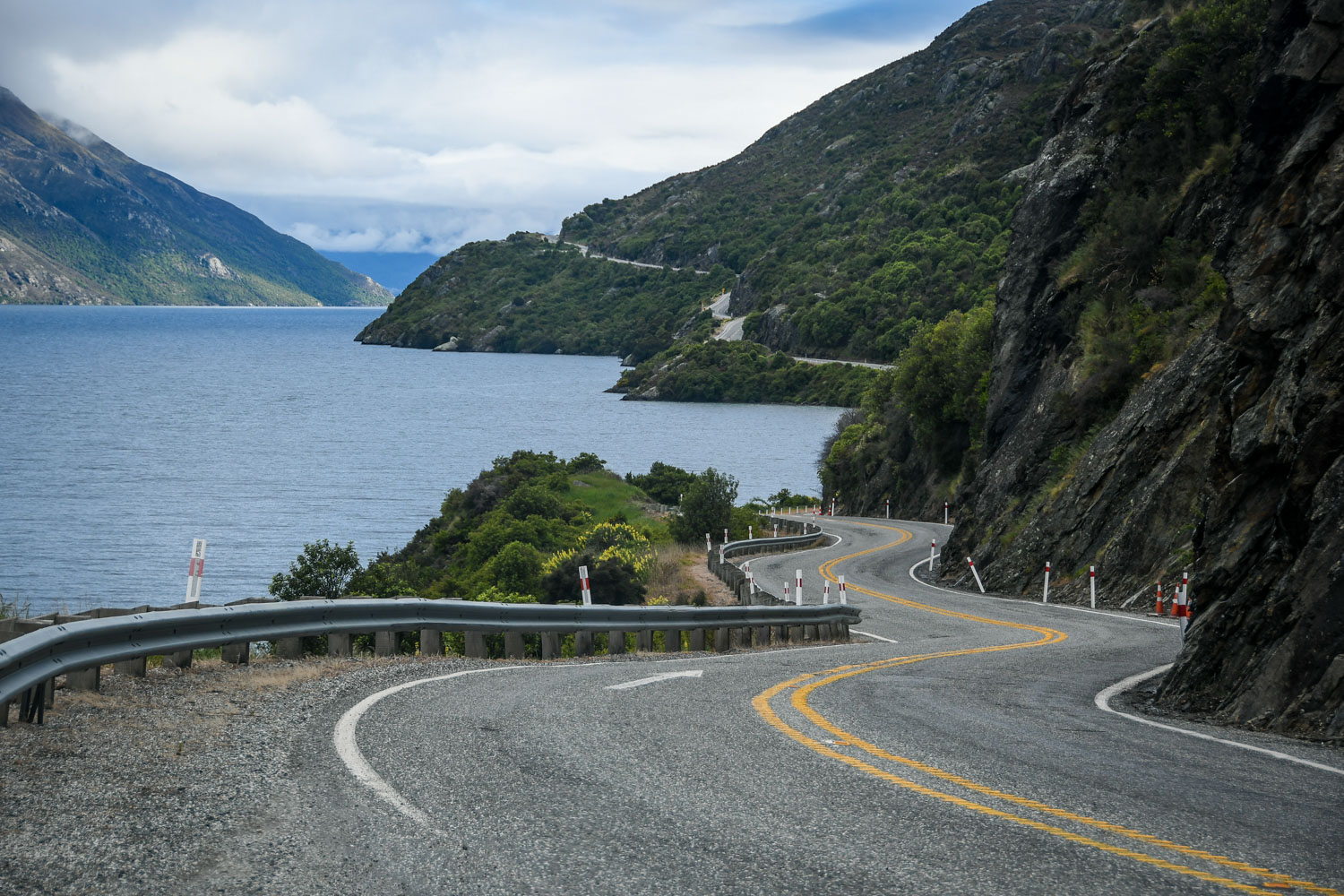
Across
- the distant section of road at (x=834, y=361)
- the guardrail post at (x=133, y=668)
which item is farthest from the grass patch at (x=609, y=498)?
the distant section of road at (x=834, y=361)

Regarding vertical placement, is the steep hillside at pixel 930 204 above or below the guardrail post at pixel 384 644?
above

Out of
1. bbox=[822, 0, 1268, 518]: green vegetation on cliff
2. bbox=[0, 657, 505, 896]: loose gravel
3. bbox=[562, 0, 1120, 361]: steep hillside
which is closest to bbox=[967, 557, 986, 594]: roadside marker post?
bbox=[822, 0, 1268, 518]: green vegetation on cliff

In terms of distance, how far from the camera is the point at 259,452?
94562 mm

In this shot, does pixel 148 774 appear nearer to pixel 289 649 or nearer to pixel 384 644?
pixel 289 649

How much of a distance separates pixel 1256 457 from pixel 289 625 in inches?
402

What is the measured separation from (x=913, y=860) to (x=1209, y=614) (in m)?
8.12

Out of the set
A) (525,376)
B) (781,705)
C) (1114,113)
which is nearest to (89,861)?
(781,705)

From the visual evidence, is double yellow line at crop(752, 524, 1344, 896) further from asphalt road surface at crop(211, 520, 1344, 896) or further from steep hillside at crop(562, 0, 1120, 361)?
steep hillside at crop(562, 0, 1120, 361)

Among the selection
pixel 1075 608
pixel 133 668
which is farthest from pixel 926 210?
pixel 133 668

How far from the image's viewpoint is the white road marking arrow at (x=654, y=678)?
10538 mm

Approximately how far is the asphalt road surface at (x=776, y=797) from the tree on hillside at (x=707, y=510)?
38.5m

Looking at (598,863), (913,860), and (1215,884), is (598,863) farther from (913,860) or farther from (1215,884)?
(1215,884)

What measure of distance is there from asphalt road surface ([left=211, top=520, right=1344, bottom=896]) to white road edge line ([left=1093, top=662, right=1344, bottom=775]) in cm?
16

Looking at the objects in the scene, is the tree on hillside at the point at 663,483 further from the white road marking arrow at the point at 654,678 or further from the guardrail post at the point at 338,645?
the guardrail post at the point at 338,645
